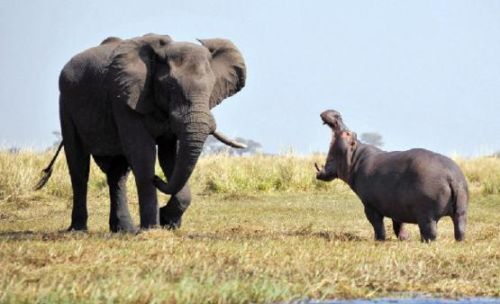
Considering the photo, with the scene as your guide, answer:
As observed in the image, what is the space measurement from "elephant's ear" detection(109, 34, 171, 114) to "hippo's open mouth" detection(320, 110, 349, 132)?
77.3 inches

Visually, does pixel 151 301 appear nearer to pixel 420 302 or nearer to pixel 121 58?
pixel 420 302

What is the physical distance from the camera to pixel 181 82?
442 inches

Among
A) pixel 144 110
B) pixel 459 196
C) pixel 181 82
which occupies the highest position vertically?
pixel 181 82

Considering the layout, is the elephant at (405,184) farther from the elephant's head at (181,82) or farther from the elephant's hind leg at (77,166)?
the elephant's hind leg at (77,166)

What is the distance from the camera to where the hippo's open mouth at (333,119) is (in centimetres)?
1230

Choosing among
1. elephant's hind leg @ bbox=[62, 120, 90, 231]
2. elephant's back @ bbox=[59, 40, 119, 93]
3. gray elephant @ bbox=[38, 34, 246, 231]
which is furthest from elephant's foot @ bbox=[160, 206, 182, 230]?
elephant's back @ bbox=[59, 40, 119, 93]

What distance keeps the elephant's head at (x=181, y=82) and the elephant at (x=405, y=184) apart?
1269mm

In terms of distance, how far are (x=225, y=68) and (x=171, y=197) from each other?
160 cm

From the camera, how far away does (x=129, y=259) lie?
27.5ft

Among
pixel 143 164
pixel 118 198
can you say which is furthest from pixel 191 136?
pixel 118 198

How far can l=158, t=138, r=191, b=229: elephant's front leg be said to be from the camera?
12383 mm

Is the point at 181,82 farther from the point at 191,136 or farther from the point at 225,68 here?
the point at 225,68

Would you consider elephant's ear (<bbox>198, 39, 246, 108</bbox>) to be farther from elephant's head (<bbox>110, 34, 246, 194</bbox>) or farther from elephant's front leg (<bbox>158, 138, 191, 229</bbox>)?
elephant's front leg (<bbox>158, 138, 191, 229</bbox>)

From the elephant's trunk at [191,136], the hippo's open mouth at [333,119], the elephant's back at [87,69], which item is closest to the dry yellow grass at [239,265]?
the elephant's trunk at [191,136]
